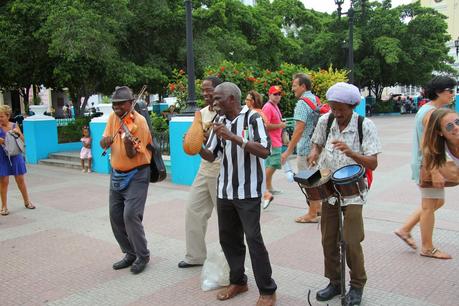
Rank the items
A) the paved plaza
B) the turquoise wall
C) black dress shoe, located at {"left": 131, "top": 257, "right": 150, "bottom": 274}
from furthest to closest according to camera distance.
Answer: the turquoise wall < black dress shoe, located at {"left": 131, "top": 257, "right": 150, "bottom": 274} < the paved plaza

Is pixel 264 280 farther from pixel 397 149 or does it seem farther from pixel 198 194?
pixel 397 149

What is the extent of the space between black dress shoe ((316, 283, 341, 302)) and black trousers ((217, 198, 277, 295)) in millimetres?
378

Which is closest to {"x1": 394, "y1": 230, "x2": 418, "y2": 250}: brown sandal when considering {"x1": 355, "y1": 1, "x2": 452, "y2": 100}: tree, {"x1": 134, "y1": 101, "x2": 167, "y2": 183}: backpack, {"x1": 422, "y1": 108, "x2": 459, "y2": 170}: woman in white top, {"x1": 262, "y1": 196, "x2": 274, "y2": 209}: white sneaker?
{"x1": 422, "y1": 108, "x2": 459, "y2": 170}: woman in white top

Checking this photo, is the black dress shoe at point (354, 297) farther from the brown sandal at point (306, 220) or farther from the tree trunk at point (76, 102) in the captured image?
the tree trunk at point (76, 102)

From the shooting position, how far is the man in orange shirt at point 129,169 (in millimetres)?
4371

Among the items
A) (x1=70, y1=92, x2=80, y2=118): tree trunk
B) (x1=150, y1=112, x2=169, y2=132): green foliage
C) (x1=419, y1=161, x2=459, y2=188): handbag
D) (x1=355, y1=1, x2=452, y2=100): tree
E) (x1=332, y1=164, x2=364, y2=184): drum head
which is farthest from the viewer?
(x1=355, y1=1, x2=452, y2=100): tree

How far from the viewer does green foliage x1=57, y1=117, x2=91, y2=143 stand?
48.9 ft

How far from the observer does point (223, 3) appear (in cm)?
1744

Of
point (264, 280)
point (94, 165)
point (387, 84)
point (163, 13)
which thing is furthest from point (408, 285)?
point (387, 84)

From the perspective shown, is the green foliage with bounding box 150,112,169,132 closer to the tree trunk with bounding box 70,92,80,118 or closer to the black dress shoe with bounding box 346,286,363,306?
the tree trunk with bounding box 70,92,80,118

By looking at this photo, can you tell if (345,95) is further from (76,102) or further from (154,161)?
(76,102)

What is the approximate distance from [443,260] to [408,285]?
2.55 feet

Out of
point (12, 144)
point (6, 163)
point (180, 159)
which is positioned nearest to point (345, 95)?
point (12, 144)

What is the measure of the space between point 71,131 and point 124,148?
11725 millimetres
